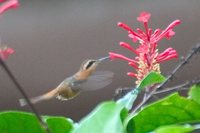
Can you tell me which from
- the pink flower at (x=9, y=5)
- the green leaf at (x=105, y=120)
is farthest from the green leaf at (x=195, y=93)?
the pink flower at (x=9, y=5)

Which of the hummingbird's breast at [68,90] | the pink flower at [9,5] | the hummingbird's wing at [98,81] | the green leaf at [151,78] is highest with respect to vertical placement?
the pink flower at [9,5]

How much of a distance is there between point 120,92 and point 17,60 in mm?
1933

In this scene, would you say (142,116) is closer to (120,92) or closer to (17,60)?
(120,92)

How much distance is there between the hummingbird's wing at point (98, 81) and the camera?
128 cm

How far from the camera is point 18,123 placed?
112cm

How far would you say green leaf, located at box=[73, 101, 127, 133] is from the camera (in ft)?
3.10

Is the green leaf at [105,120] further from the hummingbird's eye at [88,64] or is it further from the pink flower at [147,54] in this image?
the hummingbird's eye at [88,64]

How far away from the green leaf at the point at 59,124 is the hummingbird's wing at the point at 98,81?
16 centimetres

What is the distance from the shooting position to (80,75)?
4.63 ft

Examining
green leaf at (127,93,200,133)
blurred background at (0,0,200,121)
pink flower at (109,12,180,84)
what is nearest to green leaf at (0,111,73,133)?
green leaf at (127,93,200,133)

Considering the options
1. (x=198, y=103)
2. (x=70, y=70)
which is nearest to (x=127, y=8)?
(x=70, y=70)

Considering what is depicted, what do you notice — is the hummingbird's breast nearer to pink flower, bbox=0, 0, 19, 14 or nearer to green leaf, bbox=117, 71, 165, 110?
green leaf, bbox=117, 71, 165, 110

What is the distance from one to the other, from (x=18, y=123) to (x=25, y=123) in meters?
0.01

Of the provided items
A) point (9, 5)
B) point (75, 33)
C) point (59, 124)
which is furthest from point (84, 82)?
point (75, 33)
